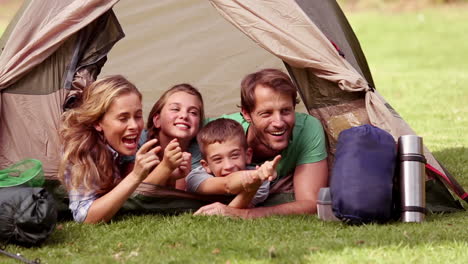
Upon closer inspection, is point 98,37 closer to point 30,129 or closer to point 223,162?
point 30,129

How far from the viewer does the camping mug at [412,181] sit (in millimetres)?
4602

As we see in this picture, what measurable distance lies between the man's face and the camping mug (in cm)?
67

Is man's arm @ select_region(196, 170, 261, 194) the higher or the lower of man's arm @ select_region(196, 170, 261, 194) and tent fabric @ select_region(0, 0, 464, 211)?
the lower

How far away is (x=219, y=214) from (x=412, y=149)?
1106mm

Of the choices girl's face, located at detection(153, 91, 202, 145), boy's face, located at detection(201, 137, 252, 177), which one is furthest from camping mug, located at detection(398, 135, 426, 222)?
girl's face, located at detection(153, 91, 202, 145)

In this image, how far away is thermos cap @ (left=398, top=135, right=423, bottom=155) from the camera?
4633 millimetres

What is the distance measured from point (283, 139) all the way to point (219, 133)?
0.37m

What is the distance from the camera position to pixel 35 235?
4184mm

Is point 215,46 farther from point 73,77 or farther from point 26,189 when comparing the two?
point 26,189

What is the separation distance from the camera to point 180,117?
16.9 ft

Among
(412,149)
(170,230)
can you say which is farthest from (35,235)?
(412,149)

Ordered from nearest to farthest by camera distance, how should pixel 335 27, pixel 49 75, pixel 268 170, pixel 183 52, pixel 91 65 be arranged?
pixel 268 170 < pixel 49 75 < pixel 91 65 < pixel 335 27 < pixel 183 52

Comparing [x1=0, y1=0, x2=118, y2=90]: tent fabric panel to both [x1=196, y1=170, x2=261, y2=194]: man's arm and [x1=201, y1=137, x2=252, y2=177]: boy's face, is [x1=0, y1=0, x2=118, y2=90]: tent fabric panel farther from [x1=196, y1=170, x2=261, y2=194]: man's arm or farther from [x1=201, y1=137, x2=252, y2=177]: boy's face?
[x1=196, y1=170, x2=261, y2=194]: man's arm

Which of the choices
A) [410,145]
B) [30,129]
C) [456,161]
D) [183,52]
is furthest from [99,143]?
[456,161]
